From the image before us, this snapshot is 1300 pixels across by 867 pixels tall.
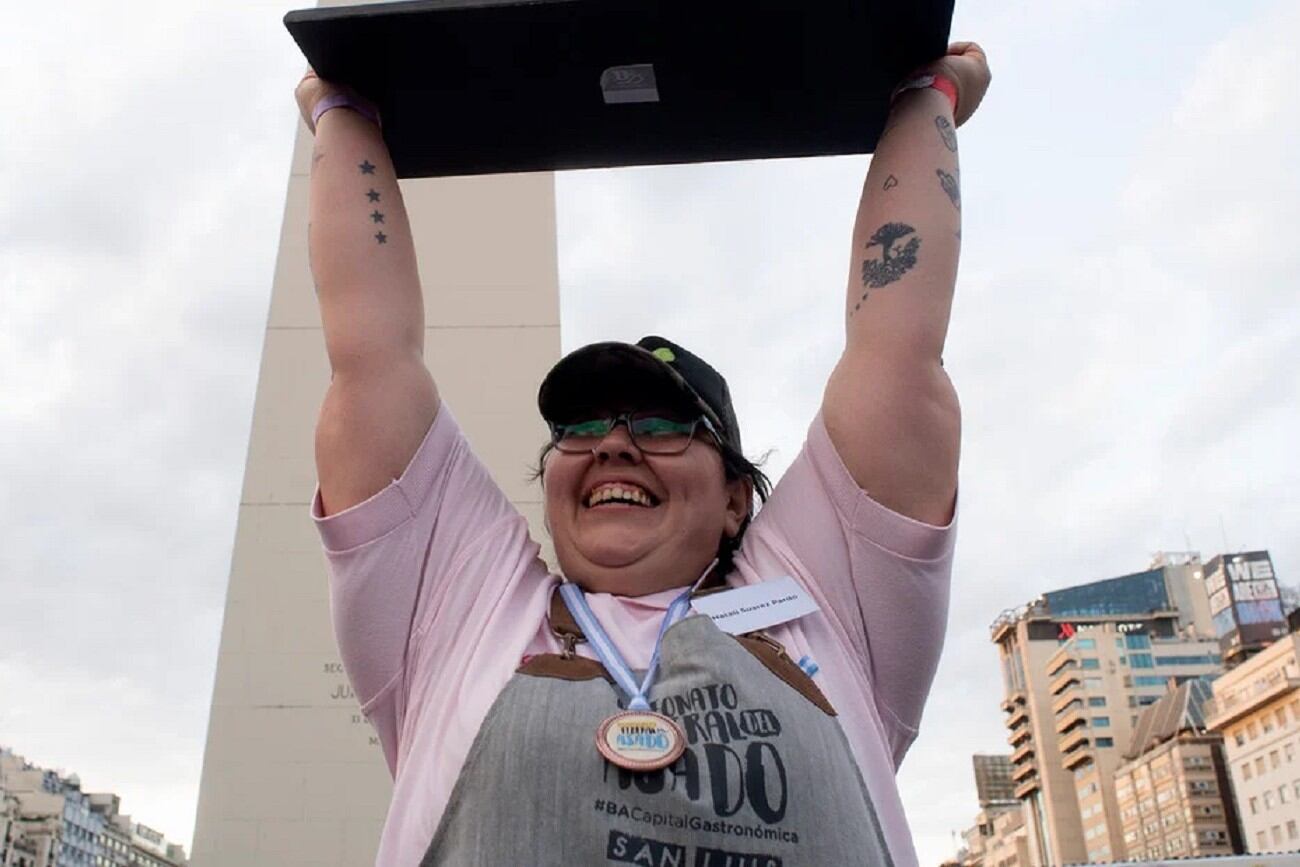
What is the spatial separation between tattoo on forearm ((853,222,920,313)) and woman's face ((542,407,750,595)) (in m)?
0.29

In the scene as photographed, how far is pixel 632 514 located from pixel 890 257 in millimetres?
452

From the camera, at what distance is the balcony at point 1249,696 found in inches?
1615

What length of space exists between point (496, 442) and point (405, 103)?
3.57 metres

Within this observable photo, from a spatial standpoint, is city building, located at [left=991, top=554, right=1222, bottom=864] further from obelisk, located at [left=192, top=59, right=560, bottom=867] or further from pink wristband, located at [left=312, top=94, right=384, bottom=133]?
pink wristband, located at [left=312, top=94, right=384, bottom=133]

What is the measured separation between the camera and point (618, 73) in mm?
1434

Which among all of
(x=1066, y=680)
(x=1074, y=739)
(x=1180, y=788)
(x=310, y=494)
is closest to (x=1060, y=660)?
(x=1066, y=680)

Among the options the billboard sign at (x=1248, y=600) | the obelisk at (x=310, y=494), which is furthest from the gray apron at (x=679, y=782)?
the billboard sign at (x=1248, y=600)

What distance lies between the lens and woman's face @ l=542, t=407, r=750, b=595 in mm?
1356

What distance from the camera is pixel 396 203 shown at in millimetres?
1511

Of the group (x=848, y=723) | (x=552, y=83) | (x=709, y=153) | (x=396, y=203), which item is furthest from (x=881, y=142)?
(x=848, y=723)

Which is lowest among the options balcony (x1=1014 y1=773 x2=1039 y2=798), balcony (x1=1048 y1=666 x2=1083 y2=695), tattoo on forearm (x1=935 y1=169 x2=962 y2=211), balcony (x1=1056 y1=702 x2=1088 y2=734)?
tattoo on forearm (x1=935 y1=169 x2=962 y2=211)

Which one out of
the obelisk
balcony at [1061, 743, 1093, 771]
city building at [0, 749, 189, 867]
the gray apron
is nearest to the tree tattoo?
the gray apron

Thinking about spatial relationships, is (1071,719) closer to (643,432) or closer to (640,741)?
(643,432)

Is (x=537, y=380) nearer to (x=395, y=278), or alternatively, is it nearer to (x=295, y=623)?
(x=295, y=623)
